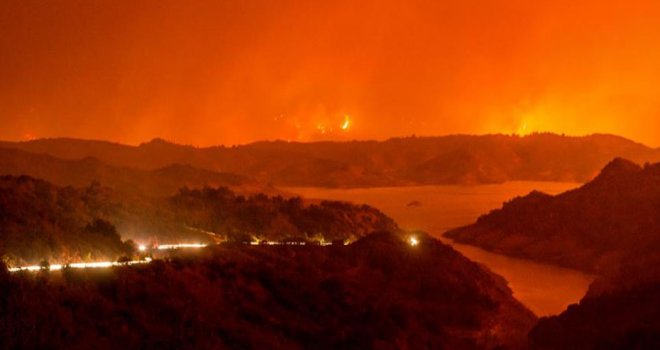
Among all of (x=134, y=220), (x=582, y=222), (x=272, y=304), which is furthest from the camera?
(x=582, y=222)

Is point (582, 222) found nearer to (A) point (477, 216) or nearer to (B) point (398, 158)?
(A) point (477, 216)

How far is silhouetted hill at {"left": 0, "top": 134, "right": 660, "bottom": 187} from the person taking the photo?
278ft

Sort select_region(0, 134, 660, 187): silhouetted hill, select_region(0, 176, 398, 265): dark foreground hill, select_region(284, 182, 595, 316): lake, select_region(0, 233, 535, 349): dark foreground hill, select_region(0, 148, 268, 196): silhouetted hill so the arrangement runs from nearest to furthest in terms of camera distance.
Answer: select_region(0, 233, 535, 349): dark foreground hill
select_region(0, 176, 398, 265): dark foreground hill
select_region(284, 182, 595, 316): lake
select_region(0, 148, 268, 196): silhouetted hill
select_region(0, 134, 660, 187): silhouetted hill

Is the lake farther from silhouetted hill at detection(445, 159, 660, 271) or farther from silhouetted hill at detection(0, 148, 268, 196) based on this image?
silhouetted hill at detection(0, 148, 268, 196)

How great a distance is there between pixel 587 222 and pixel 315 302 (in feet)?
90.0

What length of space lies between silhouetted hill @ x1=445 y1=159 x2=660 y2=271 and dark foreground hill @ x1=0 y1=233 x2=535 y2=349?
1378 cm

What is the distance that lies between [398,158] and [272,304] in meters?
86.0

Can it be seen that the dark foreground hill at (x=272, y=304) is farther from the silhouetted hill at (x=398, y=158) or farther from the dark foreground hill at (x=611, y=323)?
the silhouetted hill at (x=398, y=158)

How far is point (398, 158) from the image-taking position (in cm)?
10212

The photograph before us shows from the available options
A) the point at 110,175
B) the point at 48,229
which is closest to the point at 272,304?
the point at 48,229

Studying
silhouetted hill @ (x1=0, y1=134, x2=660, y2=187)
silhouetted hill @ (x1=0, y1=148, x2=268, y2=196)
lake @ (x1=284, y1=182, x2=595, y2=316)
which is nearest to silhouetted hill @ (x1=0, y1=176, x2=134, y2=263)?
lake @ (x1=284, y1=182, x2=595, y2=316)

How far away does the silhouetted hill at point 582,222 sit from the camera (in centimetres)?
3766

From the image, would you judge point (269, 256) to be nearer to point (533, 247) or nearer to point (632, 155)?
point (533, 247)

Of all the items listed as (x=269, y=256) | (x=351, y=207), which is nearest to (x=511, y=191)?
(x=351, y=207)
